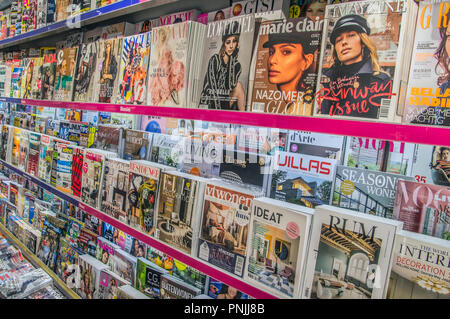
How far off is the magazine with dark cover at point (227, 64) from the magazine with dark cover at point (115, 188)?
709 millimetres

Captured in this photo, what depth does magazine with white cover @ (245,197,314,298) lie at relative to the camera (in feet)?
3.68

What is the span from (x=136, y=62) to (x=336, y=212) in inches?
51.1

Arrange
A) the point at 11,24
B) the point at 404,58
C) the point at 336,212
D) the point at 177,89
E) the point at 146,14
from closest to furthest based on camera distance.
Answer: the point at 404,58 < the point at 336,212 < the point at 177,89 < the point at 146,14 < the point at 11,24

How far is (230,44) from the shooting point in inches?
52.9

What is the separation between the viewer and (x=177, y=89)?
1.52 m

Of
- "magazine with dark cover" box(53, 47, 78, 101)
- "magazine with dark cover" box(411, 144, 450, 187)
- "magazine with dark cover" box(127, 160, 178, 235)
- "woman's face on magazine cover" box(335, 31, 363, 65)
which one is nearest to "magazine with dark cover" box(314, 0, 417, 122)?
"woman's face on magazine cover" box(335, 31, 363, 65)

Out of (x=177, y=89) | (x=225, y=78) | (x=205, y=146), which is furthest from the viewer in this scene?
(x=205, y=146)

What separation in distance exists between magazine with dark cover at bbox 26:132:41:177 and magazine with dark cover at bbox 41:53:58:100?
0.38 m

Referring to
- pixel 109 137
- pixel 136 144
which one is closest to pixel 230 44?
pixel 136 144

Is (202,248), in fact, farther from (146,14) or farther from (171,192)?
(146,14)

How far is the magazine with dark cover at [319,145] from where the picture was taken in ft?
4.65

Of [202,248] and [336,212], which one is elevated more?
[336,212]

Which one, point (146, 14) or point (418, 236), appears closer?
point (418, 236)

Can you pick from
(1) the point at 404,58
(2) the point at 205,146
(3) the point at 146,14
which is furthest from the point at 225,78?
(3) the point at 146,14
